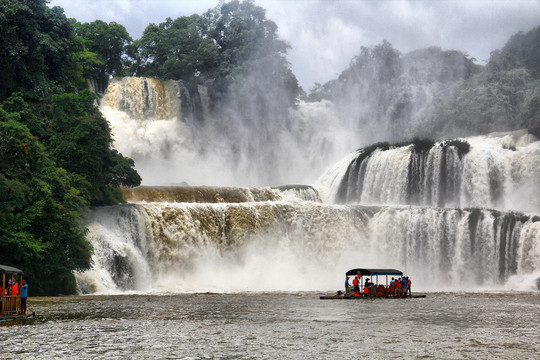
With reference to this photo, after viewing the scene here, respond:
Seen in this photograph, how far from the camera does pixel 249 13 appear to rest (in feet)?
259

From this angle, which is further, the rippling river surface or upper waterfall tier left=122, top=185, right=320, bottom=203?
upper waterfall tier left=122, top=185, right=320, bottom=203

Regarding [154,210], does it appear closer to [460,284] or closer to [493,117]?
[460,284]

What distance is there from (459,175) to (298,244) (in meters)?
13.7

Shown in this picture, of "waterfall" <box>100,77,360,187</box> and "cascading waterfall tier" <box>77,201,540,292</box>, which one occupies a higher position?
"waterfall" <box>100,77,360,187</box>

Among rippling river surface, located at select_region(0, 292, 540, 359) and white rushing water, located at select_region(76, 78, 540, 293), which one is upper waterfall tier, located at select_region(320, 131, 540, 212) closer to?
white rushing water, located at select_region(76, 78, 540, 293)

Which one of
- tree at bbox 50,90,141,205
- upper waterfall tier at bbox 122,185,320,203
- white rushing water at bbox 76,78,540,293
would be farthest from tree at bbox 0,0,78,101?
white rushing water at bbox 76,78,540,293

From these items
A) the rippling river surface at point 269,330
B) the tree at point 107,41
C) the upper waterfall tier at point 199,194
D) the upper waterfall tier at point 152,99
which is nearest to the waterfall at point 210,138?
the upper waterfall tier at point 152,99

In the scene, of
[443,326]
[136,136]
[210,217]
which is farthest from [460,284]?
[136,136]

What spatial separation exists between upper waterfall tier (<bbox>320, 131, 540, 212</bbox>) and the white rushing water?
0.24 ft

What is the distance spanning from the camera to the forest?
30016mm

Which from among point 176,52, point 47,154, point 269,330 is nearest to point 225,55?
point 176,52

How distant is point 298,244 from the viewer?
42.2m

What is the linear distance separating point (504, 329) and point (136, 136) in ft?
155

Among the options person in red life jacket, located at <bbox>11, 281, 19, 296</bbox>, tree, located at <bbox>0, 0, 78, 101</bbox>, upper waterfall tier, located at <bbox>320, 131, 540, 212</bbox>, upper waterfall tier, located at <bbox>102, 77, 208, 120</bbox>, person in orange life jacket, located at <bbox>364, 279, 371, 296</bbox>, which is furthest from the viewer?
upper waterfall tier, located at <bbox>102, 77, 208, 120</bbox>
